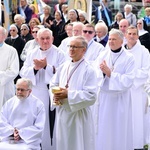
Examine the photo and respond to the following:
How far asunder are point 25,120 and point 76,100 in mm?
943

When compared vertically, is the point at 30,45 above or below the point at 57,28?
below

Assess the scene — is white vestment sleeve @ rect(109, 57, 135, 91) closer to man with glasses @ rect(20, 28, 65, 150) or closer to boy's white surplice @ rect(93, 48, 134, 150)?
boy's white surplice @ rect(93, 48, 134, 150)

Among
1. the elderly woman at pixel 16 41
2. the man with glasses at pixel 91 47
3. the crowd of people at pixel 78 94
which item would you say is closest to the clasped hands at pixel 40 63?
the crowd of people at pixel 78 94

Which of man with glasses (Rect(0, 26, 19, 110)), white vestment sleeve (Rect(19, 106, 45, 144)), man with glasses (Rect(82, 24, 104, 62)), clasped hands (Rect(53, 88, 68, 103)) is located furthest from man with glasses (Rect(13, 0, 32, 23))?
clasped hands (Rect(53, 88, 68, 103))

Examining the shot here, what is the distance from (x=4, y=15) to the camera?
14406 mm

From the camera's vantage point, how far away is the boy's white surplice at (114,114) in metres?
8.28

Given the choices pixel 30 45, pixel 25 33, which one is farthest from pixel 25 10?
pixel 30 45

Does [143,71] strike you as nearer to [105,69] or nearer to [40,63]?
[105,69]

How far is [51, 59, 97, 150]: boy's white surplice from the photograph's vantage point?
7000mm

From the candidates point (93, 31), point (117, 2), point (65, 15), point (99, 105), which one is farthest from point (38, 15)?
point (99, 105)

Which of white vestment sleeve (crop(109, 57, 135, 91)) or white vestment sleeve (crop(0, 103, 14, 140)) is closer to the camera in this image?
white vestment sleeve (crop(0, 103, 14, 140))

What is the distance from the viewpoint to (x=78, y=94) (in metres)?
6.93

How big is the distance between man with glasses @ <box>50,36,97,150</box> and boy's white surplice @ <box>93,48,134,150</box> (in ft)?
3.68

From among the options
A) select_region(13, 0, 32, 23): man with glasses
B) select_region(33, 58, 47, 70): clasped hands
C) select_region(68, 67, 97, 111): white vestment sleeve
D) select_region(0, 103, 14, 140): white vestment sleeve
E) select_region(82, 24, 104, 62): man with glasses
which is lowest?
select_region(0, 103, 14, 140): white vestment sleeve
